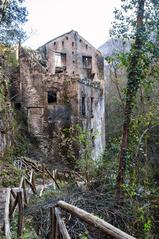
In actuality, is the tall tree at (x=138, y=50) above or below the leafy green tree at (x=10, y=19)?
below

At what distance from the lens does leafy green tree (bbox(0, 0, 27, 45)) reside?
54.5ft

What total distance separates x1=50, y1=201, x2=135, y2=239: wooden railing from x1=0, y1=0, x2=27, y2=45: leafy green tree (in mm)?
14207

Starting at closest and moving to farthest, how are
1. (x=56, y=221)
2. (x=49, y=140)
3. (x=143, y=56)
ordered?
1. (x=56, y=221)
2. (x=143, y=56)
3. (x=49, y=140)

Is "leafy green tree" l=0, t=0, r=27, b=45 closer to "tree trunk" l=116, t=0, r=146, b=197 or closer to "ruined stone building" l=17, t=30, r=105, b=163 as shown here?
→ "ruined stone building" l=17, t=30, r=105, b=163

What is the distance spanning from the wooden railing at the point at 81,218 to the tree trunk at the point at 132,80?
213 inches

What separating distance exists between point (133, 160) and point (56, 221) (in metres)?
5.84

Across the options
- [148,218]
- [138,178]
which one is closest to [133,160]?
[138,178]

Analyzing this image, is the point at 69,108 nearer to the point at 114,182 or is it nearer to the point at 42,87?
the point at 42,87

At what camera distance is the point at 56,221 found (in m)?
4.04

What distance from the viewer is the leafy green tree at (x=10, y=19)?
54.5 feet

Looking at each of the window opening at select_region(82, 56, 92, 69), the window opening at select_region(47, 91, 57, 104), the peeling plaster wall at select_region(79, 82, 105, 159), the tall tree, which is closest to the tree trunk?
the tall tree

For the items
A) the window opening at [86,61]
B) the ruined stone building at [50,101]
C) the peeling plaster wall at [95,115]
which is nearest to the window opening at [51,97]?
the ruined stone building at [50,101]

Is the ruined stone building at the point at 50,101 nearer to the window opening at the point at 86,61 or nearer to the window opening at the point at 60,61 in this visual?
the window opening at the point at 60,61

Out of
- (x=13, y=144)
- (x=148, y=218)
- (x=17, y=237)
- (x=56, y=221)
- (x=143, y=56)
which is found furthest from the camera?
(x=13, y=144)
